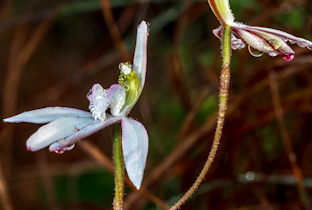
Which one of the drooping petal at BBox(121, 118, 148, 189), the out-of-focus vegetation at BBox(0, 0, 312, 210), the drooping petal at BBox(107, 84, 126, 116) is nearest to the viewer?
the drooping petal at BBox(121, 118, 148, 189)

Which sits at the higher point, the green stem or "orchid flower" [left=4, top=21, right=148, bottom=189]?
"orchid flower" [left=4, top=21, right=148, bottom=189]

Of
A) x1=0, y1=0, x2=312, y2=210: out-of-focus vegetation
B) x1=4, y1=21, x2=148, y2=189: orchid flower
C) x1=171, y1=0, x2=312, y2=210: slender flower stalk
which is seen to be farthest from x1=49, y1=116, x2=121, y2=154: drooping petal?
x1=0, y1=0, x2=312, y2=210: out-of-focus vegetation

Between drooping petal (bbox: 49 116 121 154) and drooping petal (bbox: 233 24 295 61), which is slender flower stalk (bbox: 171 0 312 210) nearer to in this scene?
drooping petal (bbox: 233 24 295 61)

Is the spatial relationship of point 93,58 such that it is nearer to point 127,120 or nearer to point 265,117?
point 265,117

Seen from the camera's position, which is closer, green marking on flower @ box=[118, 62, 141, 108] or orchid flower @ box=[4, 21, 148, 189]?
orchid flower @ box=[4, 21, 148, 189]

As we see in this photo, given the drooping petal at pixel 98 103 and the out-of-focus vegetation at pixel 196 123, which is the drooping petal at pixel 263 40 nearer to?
the drooping petal at pixel 98 103

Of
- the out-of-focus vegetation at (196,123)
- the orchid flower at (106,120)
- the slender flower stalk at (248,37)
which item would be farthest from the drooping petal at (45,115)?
the out-of-focus vegetation at (196,123)
